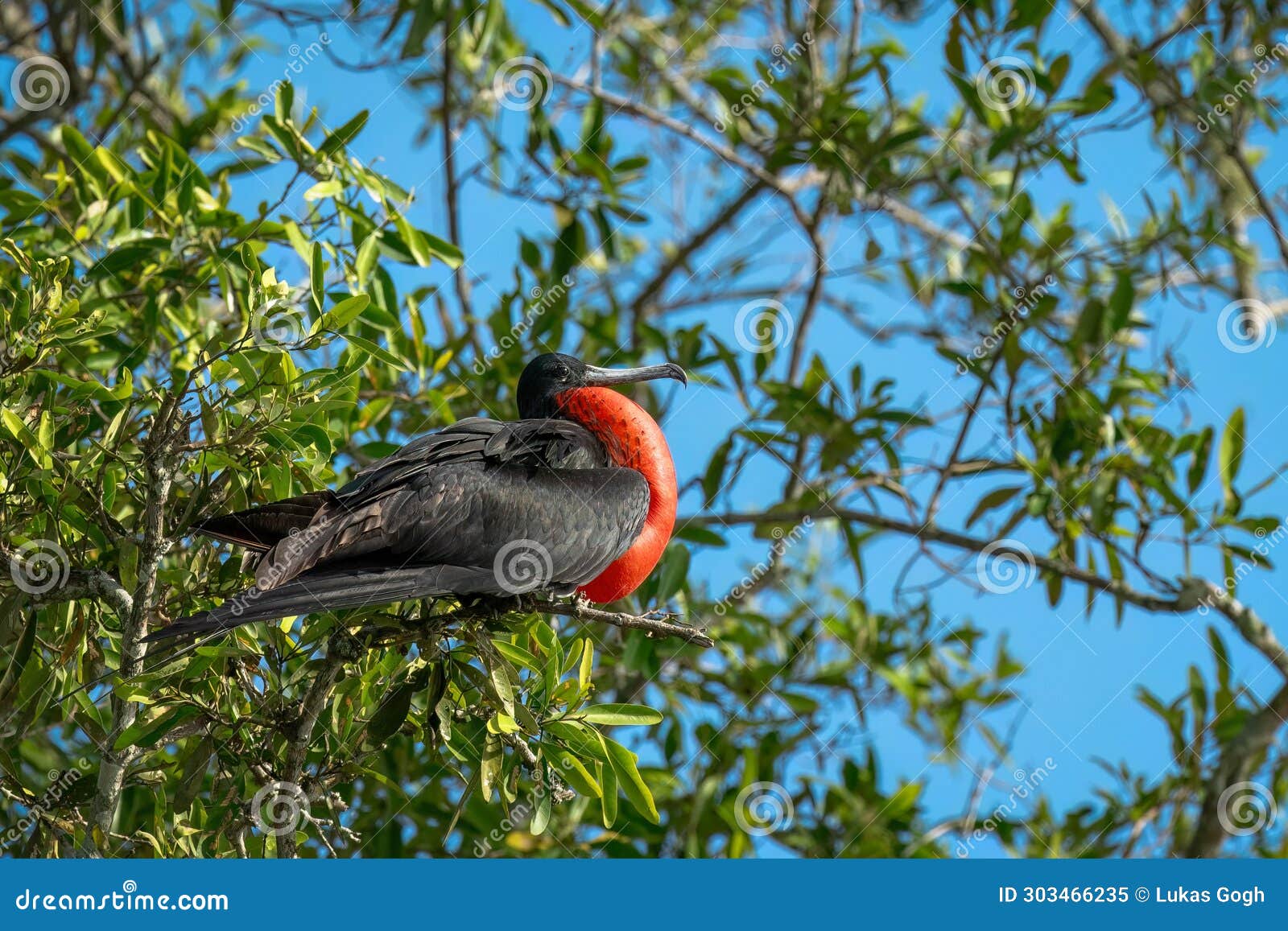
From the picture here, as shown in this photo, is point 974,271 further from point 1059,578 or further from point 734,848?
point 734,848

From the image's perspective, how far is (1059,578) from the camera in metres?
Result: 4.47

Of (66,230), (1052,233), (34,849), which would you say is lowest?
(34,849)

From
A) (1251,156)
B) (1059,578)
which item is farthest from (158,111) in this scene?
(1251,156)

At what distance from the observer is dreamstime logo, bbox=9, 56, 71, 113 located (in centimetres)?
445

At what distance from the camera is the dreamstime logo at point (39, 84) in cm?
445

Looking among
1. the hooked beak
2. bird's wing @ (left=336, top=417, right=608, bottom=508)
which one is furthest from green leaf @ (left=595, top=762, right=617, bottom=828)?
the hooked beak

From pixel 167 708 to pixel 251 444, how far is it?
53cm

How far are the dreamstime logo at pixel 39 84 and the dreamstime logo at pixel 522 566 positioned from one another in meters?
2.61
